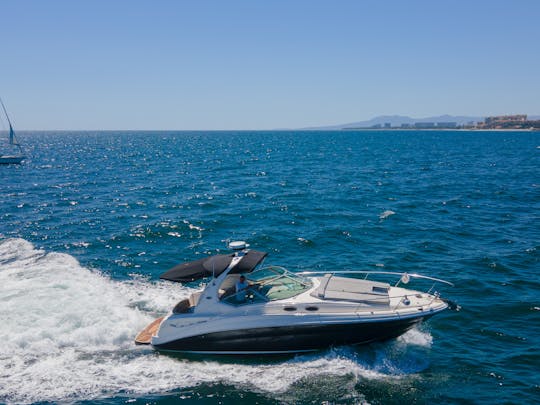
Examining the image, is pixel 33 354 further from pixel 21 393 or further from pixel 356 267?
pixel 356 267

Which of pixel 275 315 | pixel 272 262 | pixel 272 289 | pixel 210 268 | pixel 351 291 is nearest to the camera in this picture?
pixel 275 315

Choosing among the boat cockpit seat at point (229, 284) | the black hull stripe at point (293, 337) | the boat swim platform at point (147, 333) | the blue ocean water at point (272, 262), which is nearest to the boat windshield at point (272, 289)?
the boat cockpit seat at point (229, 284)

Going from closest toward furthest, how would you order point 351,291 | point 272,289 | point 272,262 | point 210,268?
1. point 210,268
2. point 351,291
3. point 272,289
4. point 272,262

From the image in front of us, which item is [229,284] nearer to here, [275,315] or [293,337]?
[275,315]

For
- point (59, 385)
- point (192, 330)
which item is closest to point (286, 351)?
point (192, 330)

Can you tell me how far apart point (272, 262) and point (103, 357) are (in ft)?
32.1

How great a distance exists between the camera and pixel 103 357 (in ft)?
42.3

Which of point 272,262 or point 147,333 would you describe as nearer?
point 147,333

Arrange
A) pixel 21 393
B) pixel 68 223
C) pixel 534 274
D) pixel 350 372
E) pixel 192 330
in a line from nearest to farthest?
pixel 21 393, pixel 350 372, pixel 192 330, pixel 534 274, pixel 68 223

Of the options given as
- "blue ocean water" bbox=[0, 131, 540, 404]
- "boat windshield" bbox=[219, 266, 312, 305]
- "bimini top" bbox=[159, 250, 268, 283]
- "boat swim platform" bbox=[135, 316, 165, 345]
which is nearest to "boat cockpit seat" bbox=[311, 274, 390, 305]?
"boat windshield" bbox=[219, 266, 312, 305]

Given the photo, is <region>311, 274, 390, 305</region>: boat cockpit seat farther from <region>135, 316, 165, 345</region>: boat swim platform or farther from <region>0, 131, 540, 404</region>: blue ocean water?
<region>135, 316, 165, 345</region>: boat swim platform

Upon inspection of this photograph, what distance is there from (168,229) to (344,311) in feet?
54.5

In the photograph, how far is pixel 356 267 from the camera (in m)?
19.9

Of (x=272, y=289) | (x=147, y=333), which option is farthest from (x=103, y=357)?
(x=272, y=289)
